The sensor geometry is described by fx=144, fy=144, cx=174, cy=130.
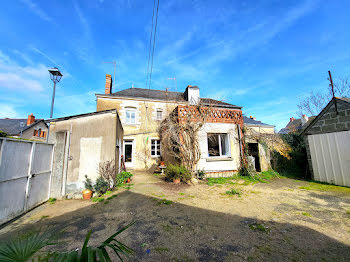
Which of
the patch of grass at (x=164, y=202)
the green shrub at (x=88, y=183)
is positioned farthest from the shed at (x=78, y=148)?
the patch of grass at (x=164, y=202)

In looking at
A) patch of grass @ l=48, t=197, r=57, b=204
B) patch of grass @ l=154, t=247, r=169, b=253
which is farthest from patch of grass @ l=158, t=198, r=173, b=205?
patch of grass @ l=48, t=197, r=57, b=204

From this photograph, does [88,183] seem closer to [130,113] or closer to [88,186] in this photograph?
[88,186]

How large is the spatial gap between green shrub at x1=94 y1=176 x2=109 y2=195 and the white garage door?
9045 mm

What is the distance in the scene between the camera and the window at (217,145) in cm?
808

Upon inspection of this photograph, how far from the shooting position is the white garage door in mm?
5578

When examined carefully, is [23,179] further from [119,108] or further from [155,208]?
[119,108]

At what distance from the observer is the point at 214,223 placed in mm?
3244

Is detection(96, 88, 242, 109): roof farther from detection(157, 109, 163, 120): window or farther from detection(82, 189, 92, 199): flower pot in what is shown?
detection(82, 189, 92, 199): flower pot

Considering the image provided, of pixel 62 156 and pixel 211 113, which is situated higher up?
pixel 211 113

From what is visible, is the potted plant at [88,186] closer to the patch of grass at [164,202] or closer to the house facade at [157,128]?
the patch of grass at [164,202]

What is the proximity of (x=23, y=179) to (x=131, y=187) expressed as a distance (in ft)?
11.0

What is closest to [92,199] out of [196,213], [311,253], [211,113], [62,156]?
[62,156]

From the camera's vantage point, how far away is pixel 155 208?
4.12m

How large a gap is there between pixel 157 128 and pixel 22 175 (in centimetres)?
848
